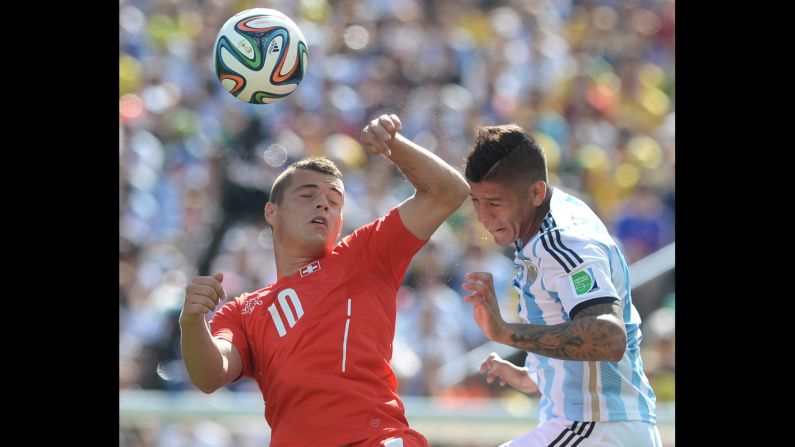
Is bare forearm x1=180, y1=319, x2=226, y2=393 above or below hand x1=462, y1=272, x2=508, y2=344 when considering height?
below

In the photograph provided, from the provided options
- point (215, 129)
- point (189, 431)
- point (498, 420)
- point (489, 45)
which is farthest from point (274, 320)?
point (489, 45)

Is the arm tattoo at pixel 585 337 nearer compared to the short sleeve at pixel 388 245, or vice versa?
the arm tattoo at pixel 585 337

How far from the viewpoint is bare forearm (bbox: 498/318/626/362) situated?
3914 millimetres

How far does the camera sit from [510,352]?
8.14m

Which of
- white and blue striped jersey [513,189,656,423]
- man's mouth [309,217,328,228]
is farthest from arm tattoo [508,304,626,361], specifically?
man's mouth [309,217,328,228]

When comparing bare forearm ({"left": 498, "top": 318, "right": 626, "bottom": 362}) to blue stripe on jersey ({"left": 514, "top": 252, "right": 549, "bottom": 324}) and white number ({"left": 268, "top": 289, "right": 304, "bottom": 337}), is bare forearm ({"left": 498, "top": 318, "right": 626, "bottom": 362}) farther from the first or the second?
white number ({"left": 268, "top": 289, "right": 304, "bottom": 337})

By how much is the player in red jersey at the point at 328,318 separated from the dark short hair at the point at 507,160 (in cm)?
16

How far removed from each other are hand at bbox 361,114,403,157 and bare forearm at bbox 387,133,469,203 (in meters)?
0.16

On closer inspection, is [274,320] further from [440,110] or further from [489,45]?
[489,45]

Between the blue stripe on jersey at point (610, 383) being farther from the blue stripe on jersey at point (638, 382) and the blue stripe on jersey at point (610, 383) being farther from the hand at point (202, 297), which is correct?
the hand at point (202, 297)

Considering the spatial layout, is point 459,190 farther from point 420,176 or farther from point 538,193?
point 538,193

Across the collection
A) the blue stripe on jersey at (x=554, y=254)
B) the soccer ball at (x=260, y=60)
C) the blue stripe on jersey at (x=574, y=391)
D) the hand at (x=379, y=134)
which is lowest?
the blue stripe on jersey at (x=574, y=391)

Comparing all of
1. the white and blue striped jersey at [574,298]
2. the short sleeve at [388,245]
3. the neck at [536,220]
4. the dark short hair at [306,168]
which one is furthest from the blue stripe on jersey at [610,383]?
the dark short hair at [306,168]

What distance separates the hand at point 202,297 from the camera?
431cm
